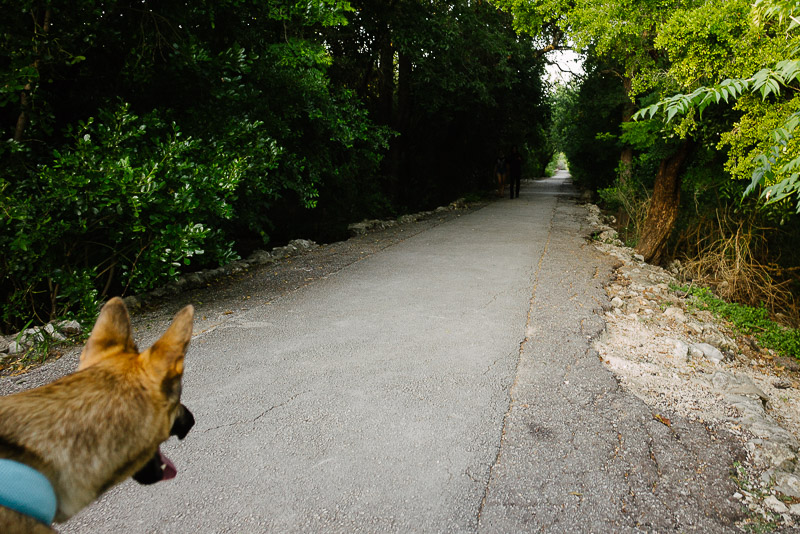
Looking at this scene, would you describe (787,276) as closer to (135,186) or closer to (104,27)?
(135,186)

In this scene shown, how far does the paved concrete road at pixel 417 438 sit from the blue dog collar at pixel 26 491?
1.26 meters

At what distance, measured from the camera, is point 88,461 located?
1.29 meters

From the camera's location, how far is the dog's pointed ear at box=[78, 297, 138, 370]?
1500 mm

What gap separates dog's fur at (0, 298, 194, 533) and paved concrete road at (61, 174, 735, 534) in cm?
112

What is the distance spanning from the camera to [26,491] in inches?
44.4

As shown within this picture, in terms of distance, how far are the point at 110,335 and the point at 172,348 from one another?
0.31 meters

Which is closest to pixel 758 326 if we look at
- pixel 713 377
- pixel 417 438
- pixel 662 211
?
pixel 713 377

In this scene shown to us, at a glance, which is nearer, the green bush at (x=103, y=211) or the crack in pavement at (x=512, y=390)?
the crack in pavement at (x=512, y=390)

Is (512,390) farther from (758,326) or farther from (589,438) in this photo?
(758,326)

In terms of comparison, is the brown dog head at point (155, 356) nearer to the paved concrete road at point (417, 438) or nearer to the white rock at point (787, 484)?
the paved concrete road at point (417, 438)

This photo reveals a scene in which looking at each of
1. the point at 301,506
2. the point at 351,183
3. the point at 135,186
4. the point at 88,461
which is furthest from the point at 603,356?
the point at 351,183

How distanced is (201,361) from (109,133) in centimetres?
287

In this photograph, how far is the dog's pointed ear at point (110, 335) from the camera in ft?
4.92

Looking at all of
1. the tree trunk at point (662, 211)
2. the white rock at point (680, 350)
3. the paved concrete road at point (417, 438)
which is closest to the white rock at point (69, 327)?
the paved concrete road at point (417, 438)
